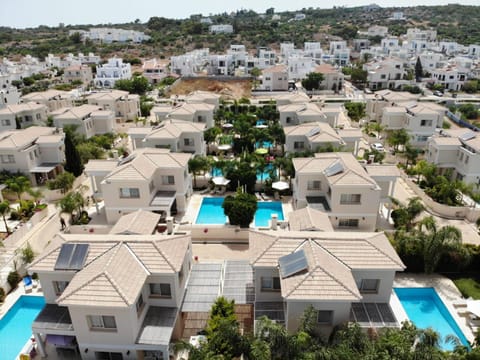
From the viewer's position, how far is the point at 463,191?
116 ft

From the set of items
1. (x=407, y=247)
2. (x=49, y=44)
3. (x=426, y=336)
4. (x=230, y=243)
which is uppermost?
(x=49, y=44)

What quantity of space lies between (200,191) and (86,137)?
23780 millimetres

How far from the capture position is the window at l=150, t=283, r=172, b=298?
816 inches

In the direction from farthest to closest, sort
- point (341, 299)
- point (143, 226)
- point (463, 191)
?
point (463, 191), point (143, 226), point (341, 299)

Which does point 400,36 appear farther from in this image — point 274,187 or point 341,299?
point 341,299

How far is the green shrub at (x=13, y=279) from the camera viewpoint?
2592cm

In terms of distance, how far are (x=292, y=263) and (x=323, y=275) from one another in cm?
177

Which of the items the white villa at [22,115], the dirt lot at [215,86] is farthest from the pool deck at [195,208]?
the dirt lot at [215,86]

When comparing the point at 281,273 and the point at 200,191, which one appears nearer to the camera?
the point at 281,273

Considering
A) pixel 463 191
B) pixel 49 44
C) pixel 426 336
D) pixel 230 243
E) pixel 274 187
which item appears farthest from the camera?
pixel 49 44

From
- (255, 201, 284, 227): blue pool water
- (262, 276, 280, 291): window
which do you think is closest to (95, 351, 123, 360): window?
(262, 276, 280, 291): window

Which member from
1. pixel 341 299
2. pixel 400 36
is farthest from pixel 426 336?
pixel 400 36

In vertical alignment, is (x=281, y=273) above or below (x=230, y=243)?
above

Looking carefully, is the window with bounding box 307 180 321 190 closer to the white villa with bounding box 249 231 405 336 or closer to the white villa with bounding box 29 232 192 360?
the white villa with bounding box 249 231 405 336
